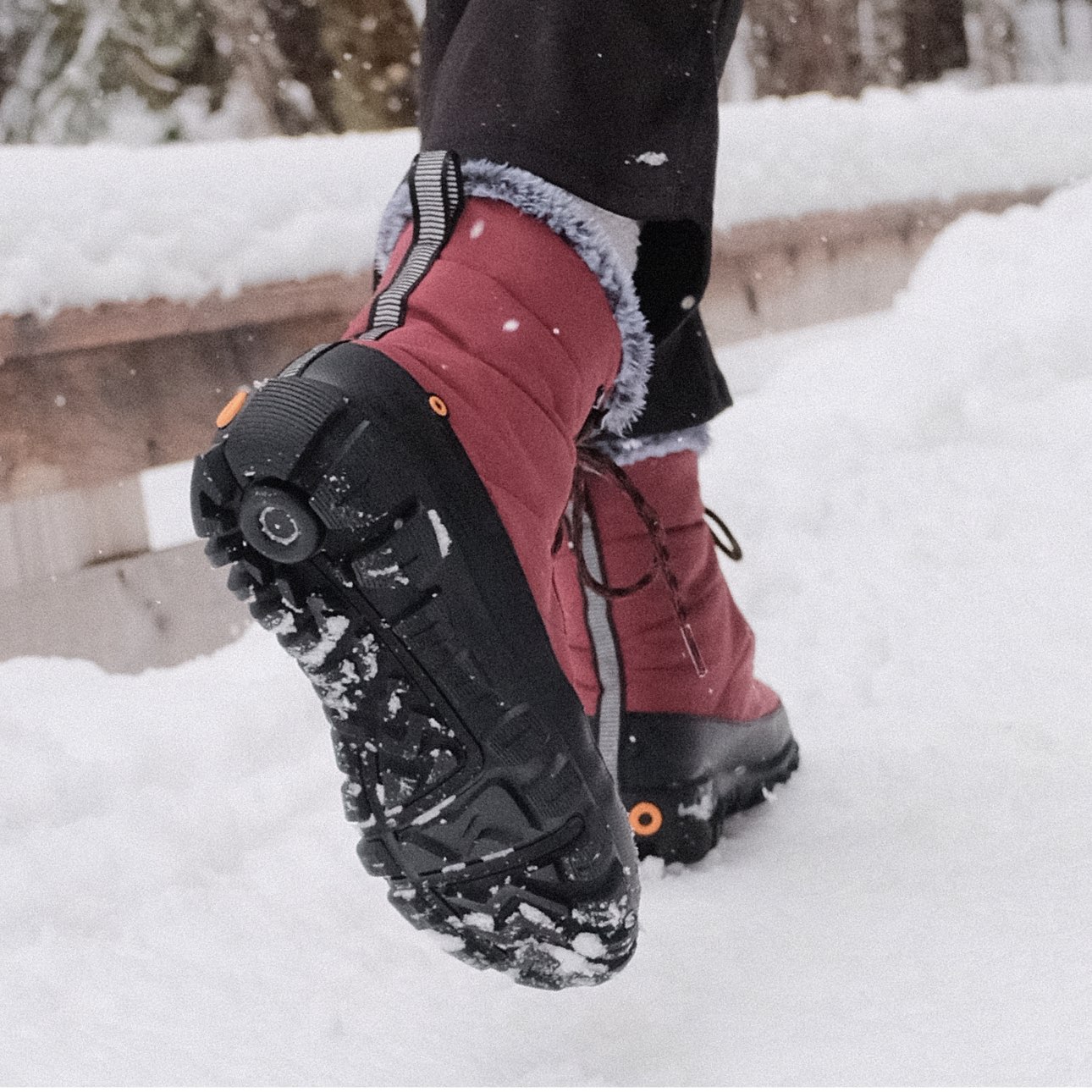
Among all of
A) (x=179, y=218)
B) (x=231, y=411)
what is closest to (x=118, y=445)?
(x=179, y=218)

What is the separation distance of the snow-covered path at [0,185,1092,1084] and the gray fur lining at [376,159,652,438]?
0.37 metres

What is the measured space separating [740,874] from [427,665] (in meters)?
0.36

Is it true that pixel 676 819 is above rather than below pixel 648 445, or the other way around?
below

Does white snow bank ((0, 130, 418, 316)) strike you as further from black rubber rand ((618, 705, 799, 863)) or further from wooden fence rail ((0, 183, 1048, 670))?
black rubber rand ((618, 705, 799, 863))

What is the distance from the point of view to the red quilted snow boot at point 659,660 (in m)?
0.88

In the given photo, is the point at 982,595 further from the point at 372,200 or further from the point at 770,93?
the point at 770,93

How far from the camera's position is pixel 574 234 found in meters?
0.71

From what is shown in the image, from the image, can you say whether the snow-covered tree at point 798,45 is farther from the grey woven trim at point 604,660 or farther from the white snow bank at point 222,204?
the grey woven trim at point 604,660

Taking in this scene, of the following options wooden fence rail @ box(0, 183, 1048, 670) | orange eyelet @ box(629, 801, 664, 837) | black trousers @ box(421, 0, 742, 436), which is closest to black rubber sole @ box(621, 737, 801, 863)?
orange eyelet @ box(629, 801, 664, 837)

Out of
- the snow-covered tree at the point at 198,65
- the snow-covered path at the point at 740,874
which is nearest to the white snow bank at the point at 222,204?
the snow-covered path at the point at 740,874

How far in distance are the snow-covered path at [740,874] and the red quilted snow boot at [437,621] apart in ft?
0.35

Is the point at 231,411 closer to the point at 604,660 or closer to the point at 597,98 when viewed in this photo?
the point at 597,98

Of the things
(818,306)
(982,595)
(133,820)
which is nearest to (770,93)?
(818,306)

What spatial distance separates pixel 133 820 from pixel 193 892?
12 cm
